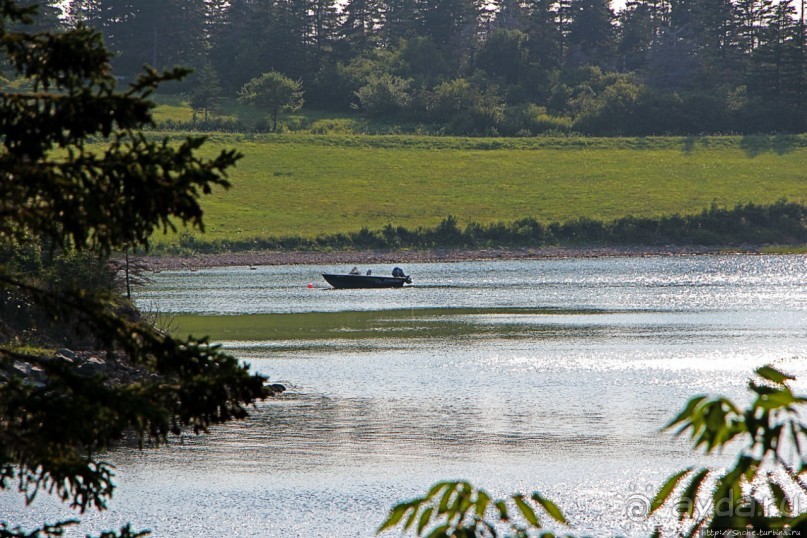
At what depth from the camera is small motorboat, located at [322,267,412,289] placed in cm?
7419

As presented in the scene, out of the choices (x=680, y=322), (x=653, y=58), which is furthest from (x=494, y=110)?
(x=680, y=322)

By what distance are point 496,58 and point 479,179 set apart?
122 feet

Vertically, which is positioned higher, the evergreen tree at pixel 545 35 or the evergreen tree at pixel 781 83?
the evergreen tree at pixel 545 35

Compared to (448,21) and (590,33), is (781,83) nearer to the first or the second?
(590,33)

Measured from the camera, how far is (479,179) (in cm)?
11506

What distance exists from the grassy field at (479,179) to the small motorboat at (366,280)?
26939mm

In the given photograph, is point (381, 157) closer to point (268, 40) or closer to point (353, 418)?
point (268, 40)

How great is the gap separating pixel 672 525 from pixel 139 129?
528 inches

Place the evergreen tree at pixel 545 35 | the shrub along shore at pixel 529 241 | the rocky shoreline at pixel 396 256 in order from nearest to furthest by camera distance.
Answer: the rocky shoreline at pixel 396 256 < the shrub along shore at pixel 529 241 < the evergreen tree at pixel 545 35

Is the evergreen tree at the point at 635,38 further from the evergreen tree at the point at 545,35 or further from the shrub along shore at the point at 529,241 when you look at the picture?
the shrub along shore at the point at 529,241

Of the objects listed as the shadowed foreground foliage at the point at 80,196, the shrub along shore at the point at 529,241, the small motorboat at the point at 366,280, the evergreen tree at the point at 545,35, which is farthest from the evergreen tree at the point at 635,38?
the shadowed foreground foliage at the point at 80,196

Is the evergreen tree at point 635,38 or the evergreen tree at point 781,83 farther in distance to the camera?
the evergreen tree at point 635,38

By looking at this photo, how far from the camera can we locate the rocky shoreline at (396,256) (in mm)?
95625

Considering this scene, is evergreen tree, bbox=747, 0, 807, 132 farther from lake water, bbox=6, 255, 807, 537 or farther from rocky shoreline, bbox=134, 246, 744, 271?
lake water, bbox=6, 255, 807, 537
